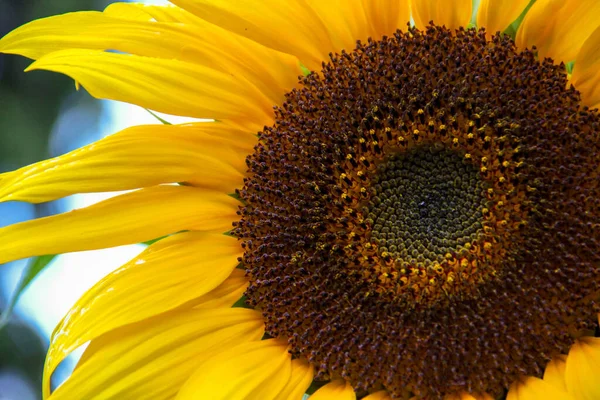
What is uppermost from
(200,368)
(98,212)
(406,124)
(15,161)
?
(406,124)

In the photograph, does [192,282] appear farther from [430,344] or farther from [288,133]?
[430,344]

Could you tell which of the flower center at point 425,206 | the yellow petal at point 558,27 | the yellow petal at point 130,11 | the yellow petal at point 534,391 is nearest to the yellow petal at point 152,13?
the yellow petal at point 130,11

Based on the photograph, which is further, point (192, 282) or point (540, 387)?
point (192, 282)

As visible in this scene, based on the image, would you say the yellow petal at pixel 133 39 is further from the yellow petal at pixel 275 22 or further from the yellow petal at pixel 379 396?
the yellow petal at pixel 379 396

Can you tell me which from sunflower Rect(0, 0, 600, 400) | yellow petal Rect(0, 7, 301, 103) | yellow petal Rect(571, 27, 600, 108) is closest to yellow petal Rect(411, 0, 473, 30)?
sunflower Rect(0, 0, 600, 400)

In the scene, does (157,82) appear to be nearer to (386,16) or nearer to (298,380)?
(386,16)

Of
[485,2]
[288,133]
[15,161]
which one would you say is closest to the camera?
[485,2]

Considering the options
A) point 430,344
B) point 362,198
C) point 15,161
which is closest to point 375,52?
point 362,198

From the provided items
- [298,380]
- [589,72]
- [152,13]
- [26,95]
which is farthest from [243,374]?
[26,95]
